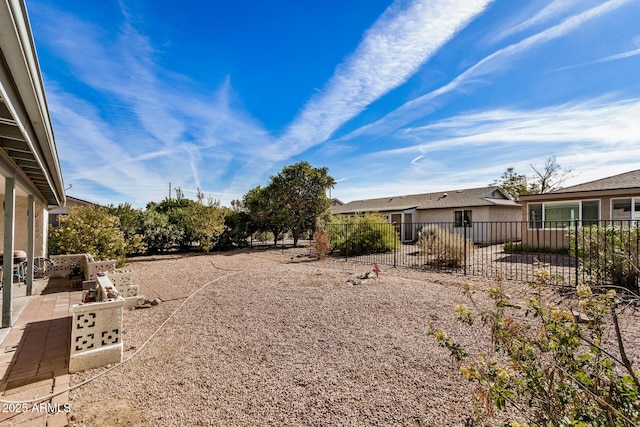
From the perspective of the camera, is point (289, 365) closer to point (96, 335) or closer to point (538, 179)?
point (96, 335)

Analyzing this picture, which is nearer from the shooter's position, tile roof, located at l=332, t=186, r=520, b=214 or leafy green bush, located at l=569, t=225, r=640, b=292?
leafy green bush, located at l=569, t=225, r=640, b=292

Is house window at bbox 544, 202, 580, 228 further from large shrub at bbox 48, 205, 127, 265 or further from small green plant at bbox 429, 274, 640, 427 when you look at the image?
large shrub at bbox 48, 205, 127, 265

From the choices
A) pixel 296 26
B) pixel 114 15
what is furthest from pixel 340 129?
pixel 114 15

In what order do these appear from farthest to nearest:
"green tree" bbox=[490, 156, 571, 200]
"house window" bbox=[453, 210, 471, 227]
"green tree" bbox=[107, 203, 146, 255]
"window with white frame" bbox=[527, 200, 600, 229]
→ "green tree" bbox=[490, 156, 571, 200] → "house window" bbox=[453, 210, 471, 227] → "green tree" bbox=[107, 203, 146, 255] → "window with white frame" bbox=[527, 200, 600, 229]

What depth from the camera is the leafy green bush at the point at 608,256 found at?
591cm

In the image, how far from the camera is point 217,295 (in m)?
6.28

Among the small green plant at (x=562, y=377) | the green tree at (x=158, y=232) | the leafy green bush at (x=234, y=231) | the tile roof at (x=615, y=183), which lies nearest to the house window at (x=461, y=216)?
the tile roof at (x=615, y=183)

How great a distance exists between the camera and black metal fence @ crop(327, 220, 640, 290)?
601 cm

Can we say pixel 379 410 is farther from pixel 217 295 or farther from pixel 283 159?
pixel 283 159

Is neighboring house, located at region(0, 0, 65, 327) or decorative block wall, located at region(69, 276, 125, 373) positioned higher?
neighboring house, located at region(0, 0, 65, 327)

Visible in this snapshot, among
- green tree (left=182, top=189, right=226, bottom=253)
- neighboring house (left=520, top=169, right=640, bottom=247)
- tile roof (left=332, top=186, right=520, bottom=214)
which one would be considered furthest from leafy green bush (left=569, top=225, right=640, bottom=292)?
green tree (left=182, top=189, right=226, bottom=253)

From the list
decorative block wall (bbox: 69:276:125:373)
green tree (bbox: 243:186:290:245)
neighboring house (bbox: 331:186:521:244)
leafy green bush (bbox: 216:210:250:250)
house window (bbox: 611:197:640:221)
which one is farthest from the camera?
neighboring house (bbox: 331:186:521:244)

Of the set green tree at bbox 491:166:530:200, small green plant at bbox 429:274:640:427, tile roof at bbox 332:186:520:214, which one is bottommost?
small green plant at bbox 429:274:640:427

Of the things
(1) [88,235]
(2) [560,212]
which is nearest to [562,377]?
(1) [88,235]
